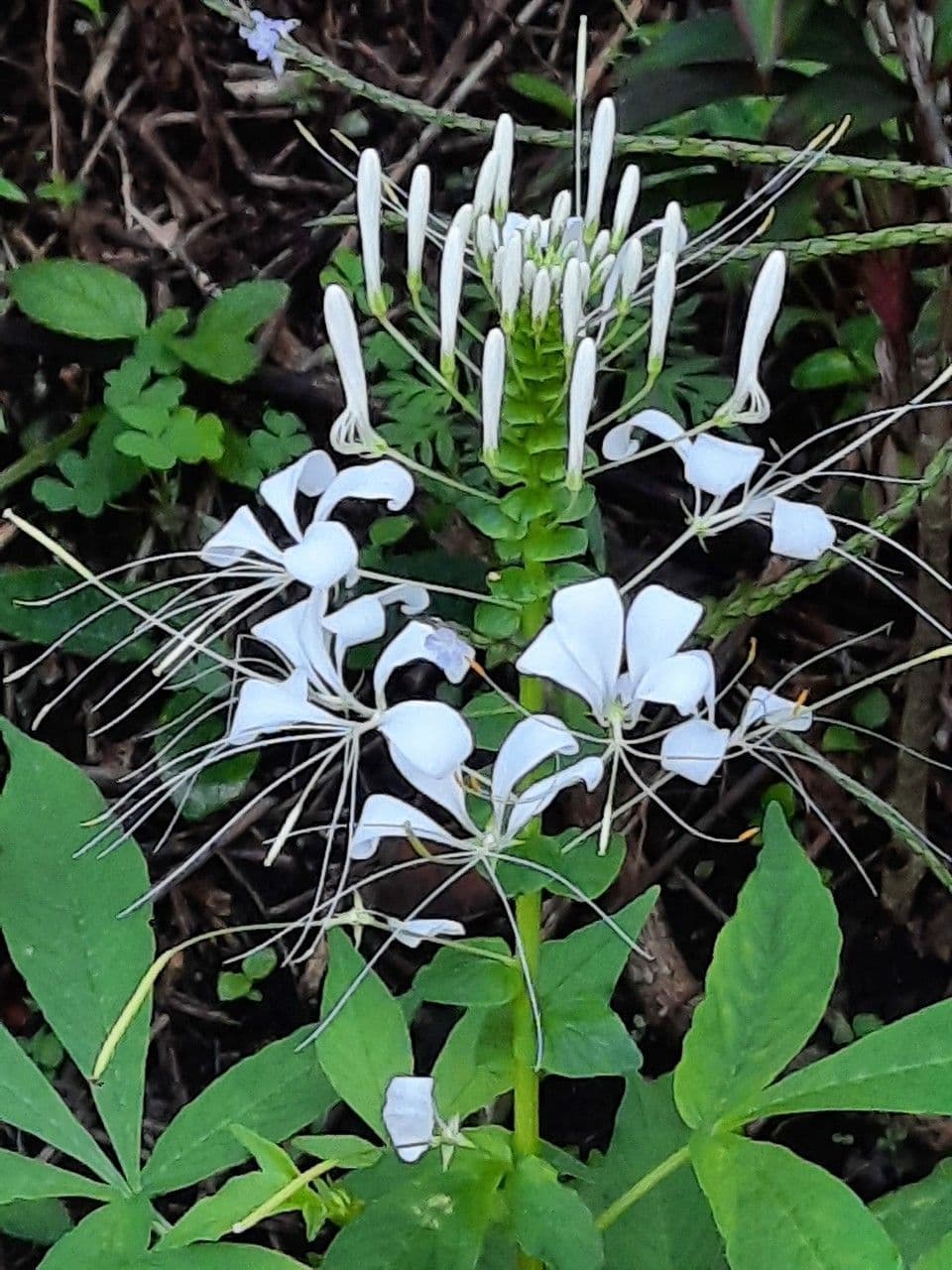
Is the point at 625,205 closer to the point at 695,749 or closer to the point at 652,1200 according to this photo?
the point at 695,749

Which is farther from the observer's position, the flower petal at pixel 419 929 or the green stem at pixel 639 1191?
the green stem at pixel 639 1191

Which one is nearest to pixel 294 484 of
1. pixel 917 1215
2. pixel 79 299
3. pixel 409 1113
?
pixel 409 1113

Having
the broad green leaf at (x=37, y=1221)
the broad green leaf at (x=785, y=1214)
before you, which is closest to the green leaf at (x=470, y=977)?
the broad green leaf at (x=785, y=1214)

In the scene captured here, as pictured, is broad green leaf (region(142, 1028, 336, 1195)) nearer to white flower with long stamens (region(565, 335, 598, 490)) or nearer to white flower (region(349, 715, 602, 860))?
white flower (region(349, 715, 602, 860))

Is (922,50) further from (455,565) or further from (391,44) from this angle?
(391,44)

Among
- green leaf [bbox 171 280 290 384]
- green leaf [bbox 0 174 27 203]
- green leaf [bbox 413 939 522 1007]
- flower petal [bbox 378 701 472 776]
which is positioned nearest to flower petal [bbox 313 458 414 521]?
flower petal [bbox 378 701 472 776]

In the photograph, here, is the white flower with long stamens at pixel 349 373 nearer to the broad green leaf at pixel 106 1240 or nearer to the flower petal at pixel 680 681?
the flower petal at pixel 680 681

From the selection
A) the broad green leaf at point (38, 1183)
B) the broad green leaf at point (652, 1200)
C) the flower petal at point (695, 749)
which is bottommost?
the broad green leaf at point (652, 1200)
